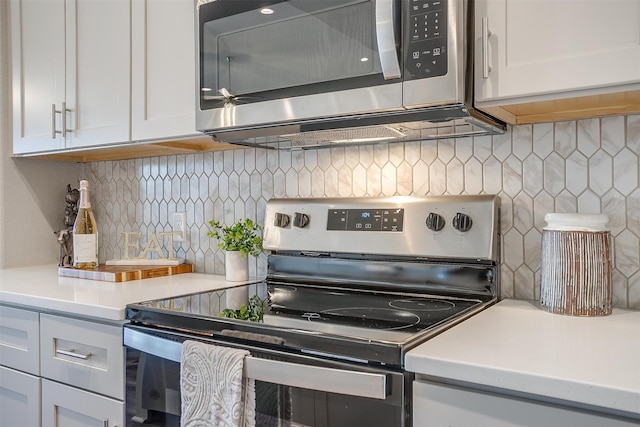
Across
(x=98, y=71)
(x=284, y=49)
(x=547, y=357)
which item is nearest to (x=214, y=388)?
(x=547, y=357)

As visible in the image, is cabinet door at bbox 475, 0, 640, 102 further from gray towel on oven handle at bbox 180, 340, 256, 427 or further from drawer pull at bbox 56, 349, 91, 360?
drawer pull at bbox 56, 349, 91, 360

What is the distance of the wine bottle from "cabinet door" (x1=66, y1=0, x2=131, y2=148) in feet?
0.76

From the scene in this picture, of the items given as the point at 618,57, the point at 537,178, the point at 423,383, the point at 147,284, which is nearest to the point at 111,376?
the point at 147,284

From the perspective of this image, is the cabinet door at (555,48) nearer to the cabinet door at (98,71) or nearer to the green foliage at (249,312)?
the green foliage at (249,312)

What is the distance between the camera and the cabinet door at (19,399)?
1479 millimetres

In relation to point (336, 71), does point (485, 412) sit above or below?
below

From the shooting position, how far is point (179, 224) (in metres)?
2.02

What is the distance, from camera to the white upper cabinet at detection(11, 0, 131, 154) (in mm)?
1748

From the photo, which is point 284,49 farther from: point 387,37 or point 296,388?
point 296,388

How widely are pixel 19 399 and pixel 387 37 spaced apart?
57.8 inches

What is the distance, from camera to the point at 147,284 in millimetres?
1682

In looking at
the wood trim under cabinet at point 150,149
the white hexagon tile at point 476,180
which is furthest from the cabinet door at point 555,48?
the wood trim under cabinet at point 150,149

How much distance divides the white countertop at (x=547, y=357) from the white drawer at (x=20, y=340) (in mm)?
1168

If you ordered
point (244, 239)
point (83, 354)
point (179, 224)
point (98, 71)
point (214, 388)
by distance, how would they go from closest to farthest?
point (214, 388), point (83, 354), point (244, 239), point (98, 71), point (179, 224)
